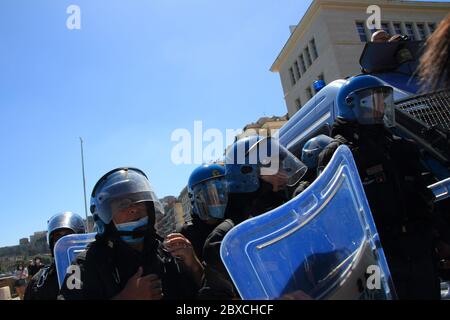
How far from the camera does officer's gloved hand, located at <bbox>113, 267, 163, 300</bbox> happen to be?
5.64 feet

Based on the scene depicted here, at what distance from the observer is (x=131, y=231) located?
79.9 inches

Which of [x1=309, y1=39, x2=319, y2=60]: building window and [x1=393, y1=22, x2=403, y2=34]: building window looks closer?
[x1=309, y1=39, x2=319, y2=60]: building window

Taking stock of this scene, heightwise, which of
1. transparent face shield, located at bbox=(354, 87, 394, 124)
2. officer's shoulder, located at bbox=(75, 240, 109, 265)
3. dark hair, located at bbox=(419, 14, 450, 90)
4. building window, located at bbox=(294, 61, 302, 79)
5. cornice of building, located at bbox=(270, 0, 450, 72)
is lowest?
officer's shoulder, located at bbox=(75, 240, 109, 265)

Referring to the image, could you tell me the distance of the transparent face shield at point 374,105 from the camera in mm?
2736

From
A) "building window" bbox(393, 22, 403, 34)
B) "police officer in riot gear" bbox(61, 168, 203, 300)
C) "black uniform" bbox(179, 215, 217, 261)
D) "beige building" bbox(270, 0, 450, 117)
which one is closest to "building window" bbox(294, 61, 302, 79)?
"beige building" bbox(270, 0, 450, 117)

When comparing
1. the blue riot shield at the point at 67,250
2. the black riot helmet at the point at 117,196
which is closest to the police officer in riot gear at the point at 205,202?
the black riot helmet at the point at 117,196

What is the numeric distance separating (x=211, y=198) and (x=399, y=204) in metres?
1.42

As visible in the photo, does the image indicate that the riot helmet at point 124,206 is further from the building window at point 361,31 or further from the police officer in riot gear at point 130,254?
the building window at point 361,31

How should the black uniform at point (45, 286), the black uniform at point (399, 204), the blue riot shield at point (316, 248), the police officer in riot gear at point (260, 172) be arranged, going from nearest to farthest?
1. the blue riot shield at point (316, 248)
2. the black uniform at point (399, 204)
3. the police officer in riot gear at point (260, 172)
4. the black uniform at point (45, 286)

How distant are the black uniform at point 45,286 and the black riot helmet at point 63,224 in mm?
563

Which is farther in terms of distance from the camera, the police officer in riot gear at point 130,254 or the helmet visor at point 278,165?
the helmet visor at point 278,165

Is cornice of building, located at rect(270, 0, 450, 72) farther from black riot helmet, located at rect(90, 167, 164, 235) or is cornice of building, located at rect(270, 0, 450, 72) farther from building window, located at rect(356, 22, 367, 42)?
black riot helmet, located at rect(90, 167, 164, 235)

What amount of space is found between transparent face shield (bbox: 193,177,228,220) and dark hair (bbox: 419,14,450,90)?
1.91m
